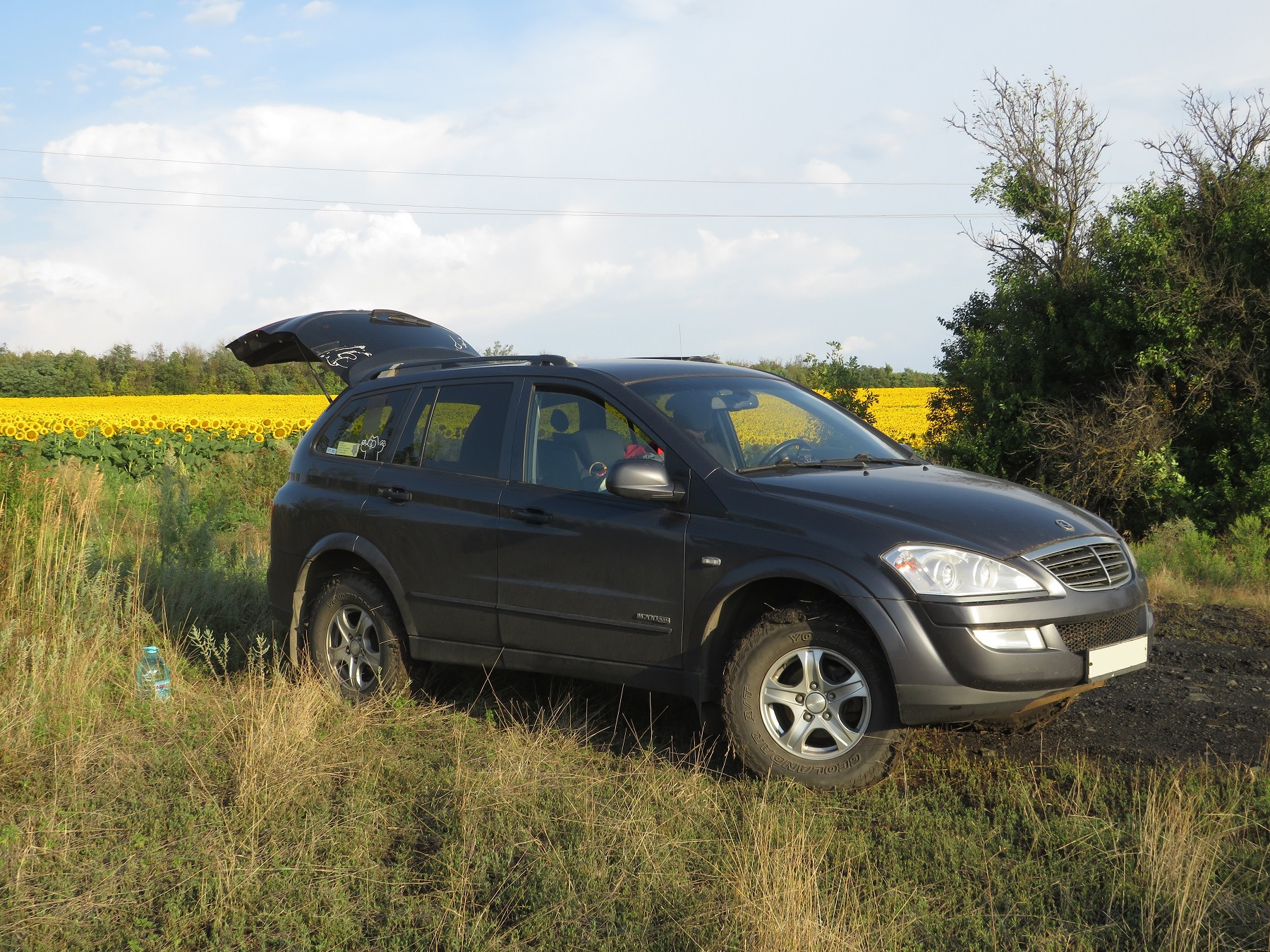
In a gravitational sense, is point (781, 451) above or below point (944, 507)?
above

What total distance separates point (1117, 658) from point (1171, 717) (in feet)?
4.05

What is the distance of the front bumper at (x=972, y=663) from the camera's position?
4.05m

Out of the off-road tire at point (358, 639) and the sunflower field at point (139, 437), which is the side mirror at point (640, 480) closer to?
the off-road tire at point (358, 639)

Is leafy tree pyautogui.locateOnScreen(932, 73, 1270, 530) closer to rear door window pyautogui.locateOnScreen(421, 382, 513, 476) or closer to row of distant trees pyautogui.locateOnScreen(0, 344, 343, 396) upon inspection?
rear door window pyautogui.locateOnScreen(421, 382, 513, 476)

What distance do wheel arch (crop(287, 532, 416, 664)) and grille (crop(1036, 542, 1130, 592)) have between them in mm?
3177

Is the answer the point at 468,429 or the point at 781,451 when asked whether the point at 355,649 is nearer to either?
the point at 468,429

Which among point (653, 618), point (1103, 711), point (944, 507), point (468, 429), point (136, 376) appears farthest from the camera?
point (136, 376)

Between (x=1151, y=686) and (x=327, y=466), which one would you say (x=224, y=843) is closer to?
(x=327, y=466)

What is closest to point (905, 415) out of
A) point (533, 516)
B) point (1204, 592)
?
point (1204, 592)

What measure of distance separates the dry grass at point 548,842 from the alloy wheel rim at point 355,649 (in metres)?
0.54

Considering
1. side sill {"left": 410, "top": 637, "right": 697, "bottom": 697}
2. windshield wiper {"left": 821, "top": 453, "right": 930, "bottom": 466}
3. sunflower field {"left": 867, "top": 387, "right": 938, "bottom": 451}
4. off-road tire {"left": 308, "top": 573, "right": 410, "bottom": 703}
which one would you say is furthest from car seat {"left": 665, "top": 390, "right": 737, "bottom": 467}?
sunflower field {"left": 867, "top": 387, "right": 938, "bottom": 451}

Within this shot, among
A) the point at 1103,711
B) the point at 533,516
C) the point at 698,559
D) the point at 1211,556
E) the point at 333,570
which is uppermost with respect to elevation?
the point at 533,516

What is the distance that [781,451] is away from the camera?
5152mm

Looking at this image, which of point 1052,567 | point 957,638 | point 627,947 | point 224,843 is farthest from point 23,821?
point 1052,567
